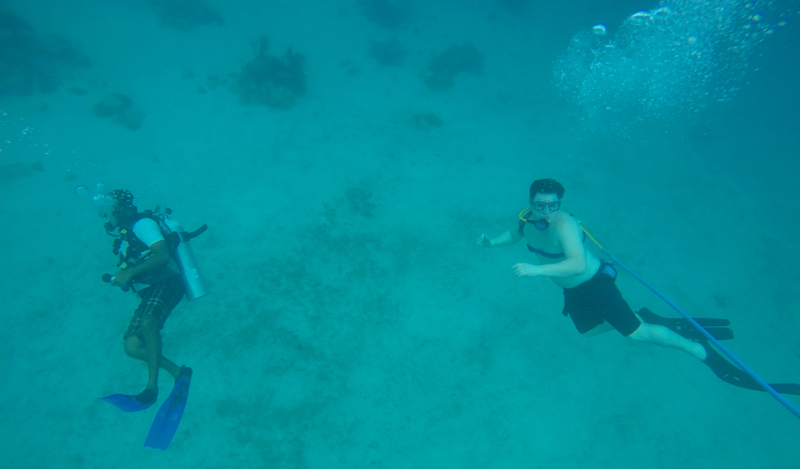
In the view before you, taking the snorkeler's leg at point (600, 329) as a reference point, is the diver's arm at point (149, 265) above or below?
above

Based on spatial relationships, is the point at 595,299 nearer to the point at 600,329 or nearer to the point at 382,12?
the point at 600,329

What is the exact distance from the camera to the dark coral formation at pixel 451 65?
46.6ft

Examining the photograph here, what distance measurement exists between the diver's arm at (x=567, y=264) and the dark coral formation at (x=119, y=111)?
13.5 m

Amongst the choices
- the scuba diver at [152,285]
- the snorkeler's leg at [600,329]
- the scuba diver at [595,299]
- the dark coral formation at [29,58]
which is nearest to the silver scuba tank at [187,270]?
the scuba diver at [152,285]

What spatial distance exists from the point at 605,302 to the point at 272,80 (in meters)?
13.3

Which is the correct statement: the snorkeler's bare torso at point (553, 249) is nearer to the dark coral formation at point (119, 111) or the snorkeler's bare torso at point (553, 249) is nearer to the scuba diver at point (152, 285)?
the scuba diver at point (152, 285)

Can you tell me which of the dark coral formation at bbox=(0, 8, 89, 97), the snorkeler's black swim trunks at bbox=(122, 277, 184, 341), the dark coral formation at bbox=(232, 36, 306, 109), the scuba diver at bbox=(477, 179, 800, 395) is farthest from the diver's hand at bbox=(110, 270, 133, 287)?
the dark coral formation at bbox=(0, 8, 89, 97)

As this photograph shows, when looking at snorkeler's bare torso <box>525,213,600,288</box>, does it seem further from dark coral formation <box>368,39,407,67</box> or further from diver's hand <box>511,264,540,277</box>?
dark coral formation <box>368,39,407,67</box>

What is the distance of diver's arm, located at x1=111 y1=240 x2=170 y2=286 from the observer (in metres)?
4.11

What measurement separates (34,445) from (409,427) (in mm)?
7032

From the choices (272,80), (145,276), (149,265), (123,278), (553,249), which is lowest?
(145,276)

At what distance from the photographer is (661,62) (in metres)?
22.0

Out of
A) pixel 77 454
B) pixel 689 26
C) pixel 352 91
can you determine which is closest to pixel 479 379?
pixel 77 454

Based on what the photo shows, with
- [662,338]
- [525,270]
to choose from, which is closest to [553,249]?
[525,270]
